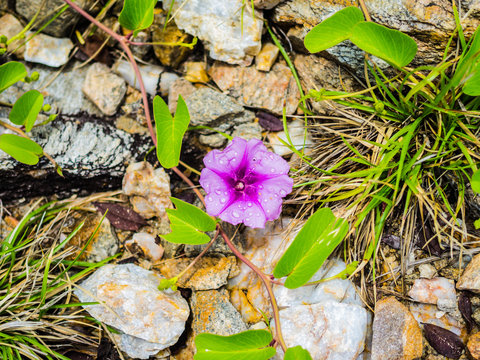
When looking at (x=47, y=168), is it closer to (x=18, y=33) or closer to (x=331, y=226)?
(x=18, y=33)

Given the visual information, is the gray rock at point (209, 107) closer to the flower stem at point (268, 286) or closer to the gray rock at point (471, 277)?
the flower stem at point (268, 286)

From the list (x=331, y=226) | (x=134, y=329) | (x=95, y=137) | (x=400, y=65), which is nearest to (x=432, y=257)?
(x=331, y=226)

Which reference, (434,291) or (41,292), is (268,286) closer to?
(434,291)

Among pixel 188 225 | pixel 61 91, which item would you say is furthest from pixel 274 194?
pixel 61 91

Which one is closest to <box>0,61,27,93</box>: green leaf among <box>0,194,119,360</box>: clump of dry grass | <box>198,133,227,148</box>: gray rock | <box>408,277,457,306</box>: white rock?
<box>0,194,119,360</box>: clump of dry grass

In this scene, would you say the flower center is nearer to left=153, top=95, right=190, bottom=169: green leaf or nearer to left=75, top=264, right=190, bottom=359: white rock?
left=153, top=95, right=190, bottom=169: green leaf

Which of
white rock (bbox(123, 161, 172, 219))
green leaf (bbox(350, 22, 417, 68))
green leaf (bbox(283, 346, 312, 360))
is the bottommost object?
green leaf (bbox(283, 346, 312, 360))
